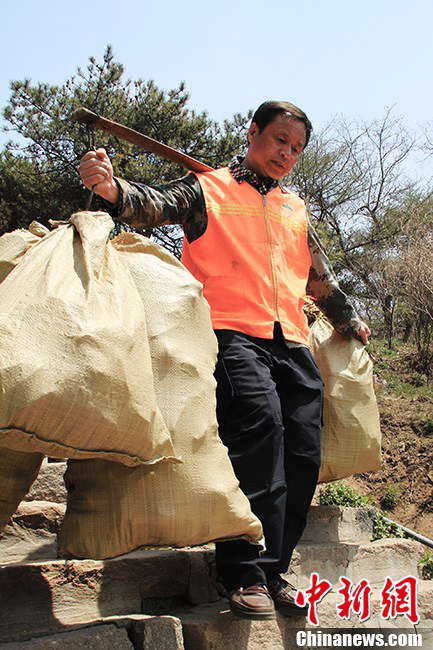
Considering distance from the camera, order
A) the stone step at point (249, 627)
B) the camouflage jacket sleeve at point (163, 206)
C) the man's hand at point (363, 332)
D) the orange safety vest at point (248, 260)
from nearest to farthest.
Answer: the stone step at point (249, 627) → the camouflage jacket sleeve at point (163, 206) → the orange safety vest at point (248, 260) → the man's hand at point (363, 332)

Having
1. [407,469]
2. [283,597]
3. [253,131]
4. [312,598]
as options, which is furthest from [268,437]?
[407,469]

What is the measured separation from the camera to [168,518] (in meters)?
1.94

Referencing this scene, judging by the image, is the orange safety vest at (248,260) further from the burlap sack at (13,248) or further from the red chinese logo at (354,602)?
the red chinese logo at (354,602)

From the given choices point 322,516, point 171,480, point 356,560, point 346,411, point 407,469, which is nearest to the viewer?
point 171,480

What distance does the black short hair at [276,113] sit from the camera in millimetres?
2816

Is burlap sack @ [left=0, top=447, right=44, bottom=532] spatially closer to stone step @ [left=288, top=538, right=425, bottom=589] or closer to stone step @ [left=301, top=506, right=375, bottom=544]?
stone step @ [left=288, top=538, right=425, bottom=589]

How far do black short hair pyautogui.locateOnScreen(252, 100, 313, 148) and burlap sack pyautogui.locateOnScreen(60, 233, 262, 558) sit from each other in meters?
0.98

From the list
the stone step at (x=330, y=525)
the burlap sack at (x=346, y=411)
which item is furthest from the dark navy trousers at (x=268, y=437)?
the stone step at (x=330, y=525)

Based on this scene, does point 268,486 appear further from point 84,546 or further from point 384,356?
point 384,356

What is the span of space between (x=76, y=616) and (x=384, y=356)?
28.0 ft

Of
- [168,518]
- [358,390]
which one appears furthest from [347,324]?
[168,518]

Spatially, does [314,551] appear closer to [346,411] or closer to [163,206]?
[346,411]

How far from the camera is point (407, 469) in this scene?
6.68 metres

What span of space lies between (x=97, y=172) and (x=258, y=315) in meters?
0.75
